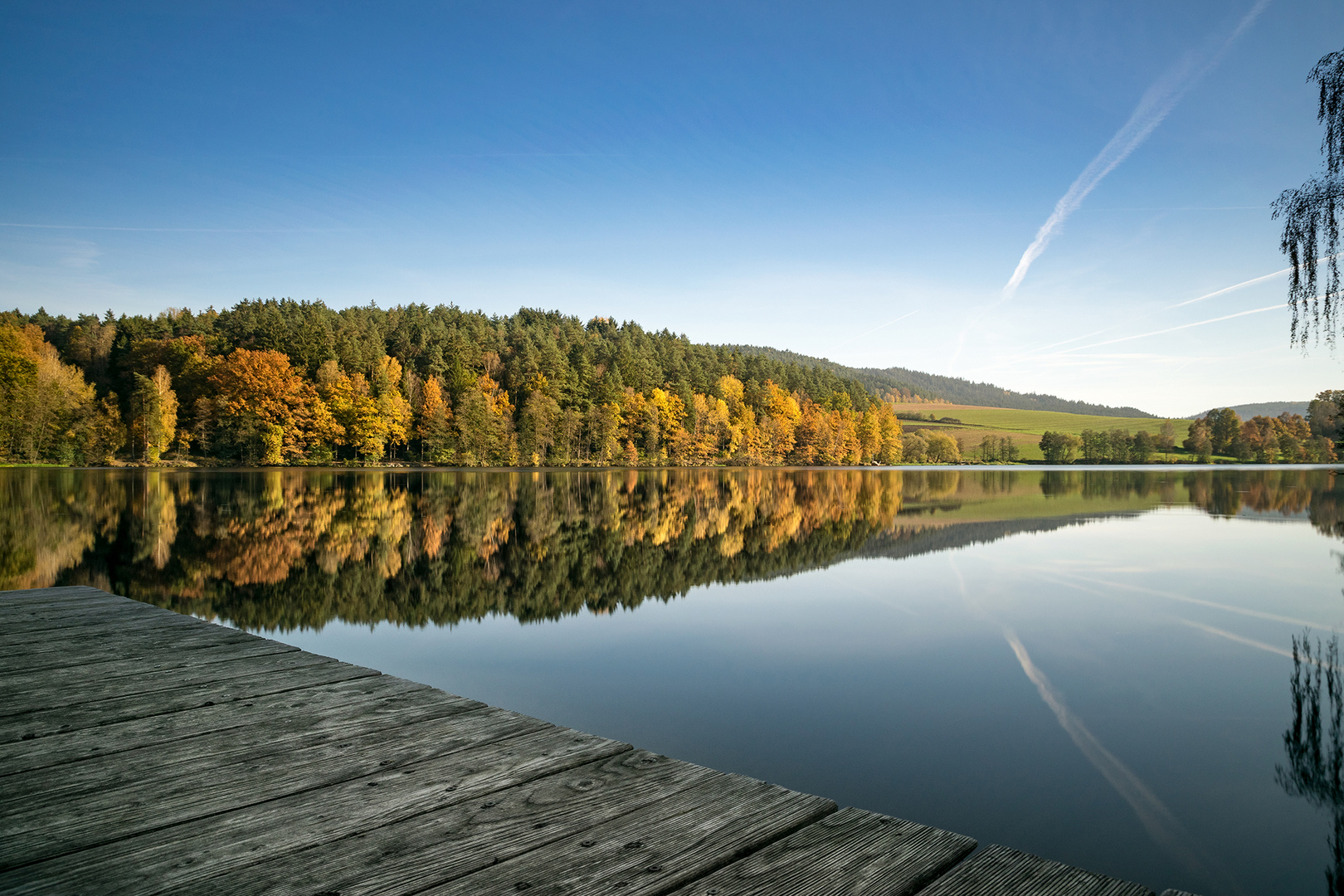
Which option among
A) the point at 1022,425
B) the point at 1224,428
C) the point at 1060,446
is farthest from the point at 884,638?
the point at 1022,425

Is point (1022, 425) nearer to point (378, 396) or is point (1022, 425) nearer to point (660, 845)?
point (378, 396)

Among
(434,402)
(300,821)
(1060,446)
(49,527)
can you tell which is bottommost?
(49,527)

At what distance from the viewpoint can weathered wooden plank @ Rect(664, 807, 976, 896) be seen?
7.11ft

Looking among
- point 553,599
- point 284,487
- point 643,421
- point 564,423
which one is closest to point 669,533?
point 553,599

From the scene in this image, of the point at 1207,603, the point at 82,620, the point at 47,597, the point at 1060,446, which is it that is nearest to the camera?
the point at 82,620

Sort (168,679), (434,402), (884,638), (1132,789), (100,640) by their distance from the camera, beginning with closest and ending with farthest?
(168,679), (1132,789), (100,640), (884,638), (434,402)

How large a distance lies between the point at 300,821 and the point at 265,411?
84036mm

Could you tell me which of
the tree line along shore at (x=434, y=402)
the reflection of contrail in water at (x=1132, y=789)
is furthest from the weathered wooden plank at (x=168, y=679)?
the tree line along shore at (x=434, y=402)

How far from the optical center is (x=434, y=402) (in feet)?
276

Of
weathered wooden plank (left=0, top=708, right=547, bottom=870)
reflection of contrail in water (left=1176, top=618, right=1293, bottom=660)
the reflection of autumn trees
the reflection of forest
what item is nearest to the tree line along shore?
the reflection of forest

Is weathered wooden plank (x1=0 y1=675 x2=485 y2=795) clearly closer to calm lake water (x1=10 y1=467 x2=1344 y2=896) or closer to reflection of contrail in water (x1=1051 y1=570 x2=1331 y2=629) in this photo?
calm lake water (x1=10 y1=467 x2=1344 y2=896)

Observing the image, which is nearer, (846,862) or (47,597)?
(846,862)

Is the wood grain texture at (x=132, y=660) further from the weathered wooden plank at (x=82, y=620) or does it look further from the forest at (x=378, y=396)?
the forest at (x=378, y=396)

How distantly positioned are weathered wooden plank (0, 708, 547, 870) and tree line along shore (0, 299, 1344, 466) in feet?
197
